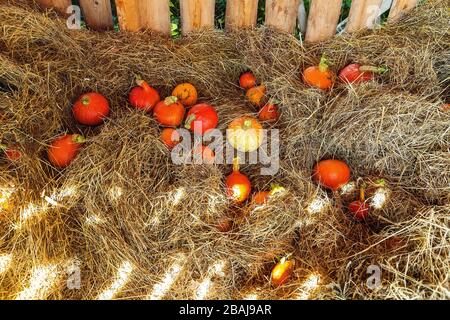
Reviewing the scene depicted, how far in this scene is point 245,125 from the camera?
2865 mm

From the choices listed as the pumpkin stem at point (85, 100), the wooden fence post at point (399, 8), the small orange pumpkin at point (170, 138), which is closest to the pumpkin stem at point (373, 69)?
the wooden fence post at point (399, 8)

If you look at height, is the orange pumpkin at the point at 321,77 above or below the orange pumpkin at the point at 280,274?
above

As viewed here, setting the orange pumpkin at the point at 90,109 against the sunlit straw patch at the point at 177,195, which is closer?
the sunlit straw patch at the point at 177,195

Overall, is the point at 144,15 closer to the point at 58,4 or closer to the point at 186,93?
the point at 58,4

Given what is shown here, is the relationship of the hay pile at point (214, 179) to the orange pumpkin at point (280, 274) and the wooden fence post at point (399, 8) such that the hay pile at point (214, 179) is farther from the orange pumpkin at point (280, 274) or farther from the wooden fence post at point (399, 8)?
the wooden fence post at point (399, 8)

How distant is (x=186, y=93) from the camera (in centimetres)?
314

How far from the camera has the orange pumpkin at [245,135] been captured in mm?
2871

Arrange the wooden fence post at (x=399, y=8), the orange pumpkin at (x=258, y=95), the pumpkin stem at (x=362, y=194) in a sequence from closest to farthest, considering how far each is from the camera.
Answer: the pumpkin stem at (x=362, y=194)
the orange pumpkin at (x=258, y=95)
the wooden fence post at (x=399, y=8)

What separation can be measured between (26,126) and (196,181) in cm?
116

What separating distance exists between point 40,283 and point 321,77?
2303mm

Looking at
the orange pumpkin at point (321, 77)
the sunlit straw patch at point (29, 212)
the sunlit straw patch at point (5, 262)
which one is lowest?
the sunlit straw patch at point (5, 262)
